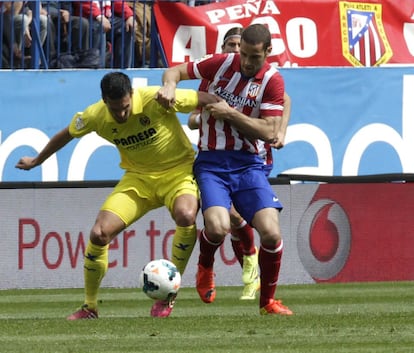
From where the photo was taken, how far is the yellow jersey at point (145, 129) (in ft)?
36.6

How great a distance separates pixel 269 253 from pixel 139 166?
4.66 ft

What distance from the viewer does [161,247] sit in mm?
15219

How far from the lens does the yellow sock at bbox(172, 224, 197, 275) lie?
11.3 meters

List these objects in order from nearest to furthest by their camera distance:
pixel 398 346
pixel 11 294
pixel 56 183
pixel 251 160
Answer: pixel 398 346, pixel 251 160, pixel 11 294, pixel 56 183

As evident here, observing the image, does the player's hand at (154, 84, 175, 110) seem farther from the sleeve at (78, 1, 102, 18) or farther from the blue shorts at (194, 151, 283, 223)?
the sleeve at (78, 1, 102, 18)

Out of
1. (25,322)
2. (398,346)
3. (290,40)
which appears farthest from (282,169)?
(398,346)

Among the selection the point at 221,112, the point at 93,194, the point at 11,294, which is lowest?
the point at 11,294

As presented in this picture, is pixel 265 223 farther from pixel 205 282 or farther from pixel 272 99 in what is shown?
pixel 205 282

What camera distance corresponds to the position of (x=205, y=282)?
11.8 meters

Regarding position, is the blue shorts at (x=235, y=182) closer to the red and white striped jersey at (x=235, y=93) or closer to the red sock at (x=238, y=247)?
the red and white striped jersey at (x=235, y=93)

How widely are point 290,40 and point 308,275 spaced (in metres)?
3.68

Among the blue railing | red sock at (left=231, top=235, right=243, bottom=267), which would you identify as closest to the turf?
red sock at (left=231, top=235, right=243, bottom=267)

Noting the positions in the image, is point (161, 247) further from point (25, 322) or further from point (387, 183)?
point (25, 322)

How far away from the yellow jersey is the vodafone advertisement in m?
3.71
